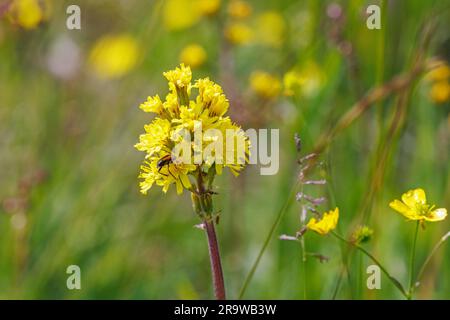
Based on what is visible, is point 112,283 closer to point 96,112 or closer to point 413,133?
point 96,112

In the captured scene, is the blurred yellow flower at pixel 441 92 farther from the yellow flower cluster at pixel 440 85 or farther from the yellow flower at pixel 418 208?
the yellow flower at pixel 418 208

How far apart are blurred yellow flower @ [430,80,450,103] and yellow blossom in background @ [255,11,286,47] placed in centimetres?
76

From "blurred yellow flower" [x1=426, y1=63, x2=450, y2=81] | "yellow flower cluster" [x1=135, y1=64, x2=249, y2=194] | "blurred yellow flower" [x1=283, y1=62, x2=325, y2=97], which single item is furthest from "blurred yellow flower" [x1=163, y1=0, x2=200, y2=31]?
"yellow flower cluster" [x1=135, y1=64, x2=249, y2=194]

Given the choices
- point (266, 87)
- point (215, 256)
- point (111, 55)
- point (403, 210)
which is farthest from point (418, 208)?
point (111, 55)

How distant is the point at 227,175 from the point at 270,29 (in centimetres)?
79

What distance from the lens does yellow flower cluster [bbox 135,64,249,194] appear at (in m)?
1.61

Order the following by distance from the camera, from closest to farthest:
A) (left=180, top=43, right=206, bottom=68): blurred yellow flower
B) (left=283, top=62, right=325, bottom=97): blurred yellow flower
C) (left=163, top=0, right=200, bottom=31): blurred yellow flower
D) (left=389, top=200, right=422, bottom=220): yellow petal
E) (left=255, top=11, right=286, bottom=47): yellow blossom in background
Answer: (left=389, top=200, right=422, bottom=220): yellow petal → (left=283, top=62, right=325, bottom=97): blurred yellow flower → (left=180, top=43, right=206, bottom=68): blurred yellow flower → (left=255, top=11, right=286, bottom=47): yellow blossom in background → (left=163, top=0, right=200, bottom=31): blurred yellow flower

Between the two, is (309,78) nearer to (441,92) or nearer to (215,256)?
(441,92)

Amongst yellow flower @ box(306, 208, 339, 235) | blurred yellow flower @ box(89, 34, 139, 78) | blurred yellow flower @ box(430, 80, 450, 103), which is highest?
blurred yellow flower @ box(89, 34, 139, 78)

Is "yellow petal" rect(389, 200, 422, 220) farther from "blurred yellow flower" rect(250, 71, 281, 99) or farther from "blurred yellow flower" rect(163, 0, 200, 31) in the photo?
"blurred yellow flower" rect(163, 0, 200, 31)

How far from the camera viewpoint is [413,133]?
12.5ft

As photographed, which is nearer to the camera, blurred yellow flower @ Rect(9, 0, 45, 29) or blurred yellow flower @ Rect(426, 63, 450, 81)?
blurred yellow flower @ Rect(9, 0, 45, 29)

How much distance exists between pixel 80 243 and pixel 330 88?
1193 mm

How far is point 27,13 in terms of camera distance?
2869 millimetres
